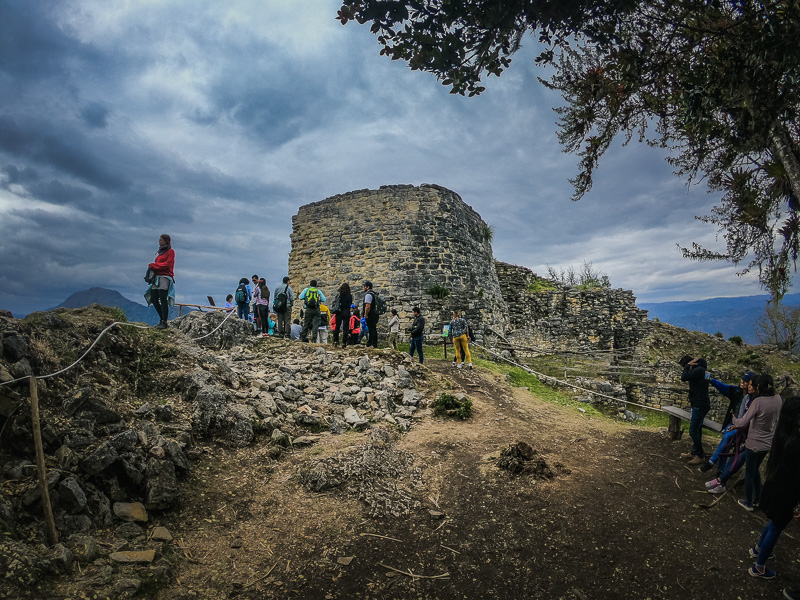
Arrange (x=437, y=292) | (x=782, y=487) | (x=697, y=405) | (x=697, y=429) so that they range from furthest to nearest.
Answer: (x=437, y=292) < (x=697, y=405) < (x=697, y=429) < (x=782, y=487)

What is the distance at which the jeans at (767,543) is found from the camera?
11.8ft

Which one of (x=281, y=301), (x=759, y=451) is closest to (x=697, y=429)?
(x=759, y=451)

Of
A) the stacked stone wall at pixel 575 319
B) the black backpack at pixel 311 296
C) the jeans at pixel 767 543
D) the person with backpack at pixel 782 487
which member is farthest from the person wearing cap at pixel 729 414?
the stacked stone wall at pixel 575 319

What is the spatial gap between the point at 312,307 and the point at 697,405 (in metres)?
8.76

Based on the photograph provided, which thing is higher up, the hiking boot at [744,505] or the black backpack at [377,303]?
the black backpack at [377,303]

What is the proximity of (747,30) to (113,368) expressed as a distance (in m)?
8.02

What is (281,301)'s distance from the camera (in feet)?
39.6

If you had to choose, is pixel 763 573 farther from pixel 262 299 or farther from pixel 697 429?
pixel 262 299

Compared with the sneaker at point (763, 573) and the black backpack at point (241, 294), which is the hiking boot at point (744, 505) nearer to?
the sneaker at point (763, 573)

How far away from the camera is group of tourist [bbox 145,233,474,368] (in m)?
7.50

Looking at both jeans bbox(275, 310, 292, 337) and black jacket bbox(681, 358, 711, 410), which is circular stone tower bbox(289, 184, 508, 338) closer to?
jeans bbox(275, 310, 292, 337)

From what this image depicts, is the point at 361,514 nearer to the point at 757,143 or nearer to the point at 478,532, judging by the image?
the point at 478,532

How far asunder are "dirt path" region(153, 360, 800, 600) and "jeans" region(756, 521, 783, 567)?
0.64ft

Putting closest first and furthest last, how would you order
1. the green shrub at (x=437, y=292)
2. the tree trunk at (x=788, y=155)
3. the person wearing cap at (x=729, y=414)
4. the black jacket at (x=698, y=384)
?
1. the tree trunk at (x=788, y=155)
2. the person wearing cap at (x=729, y=414)
3. the black jacket at (x=698, y=384)
4. the green shrub at (x=437, y=292)
